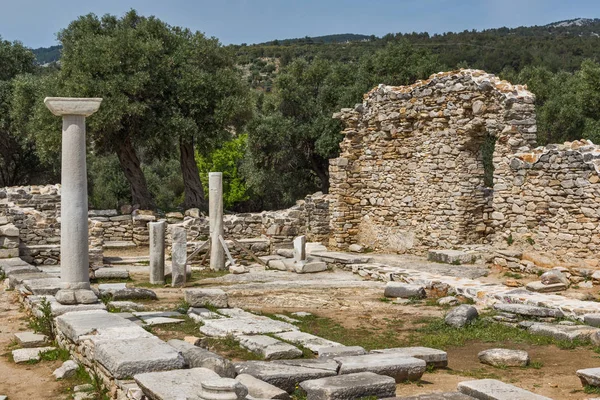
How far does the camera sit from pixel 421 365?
7.98 m

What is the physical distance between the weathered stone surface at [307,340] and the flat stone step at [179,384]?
2276mm

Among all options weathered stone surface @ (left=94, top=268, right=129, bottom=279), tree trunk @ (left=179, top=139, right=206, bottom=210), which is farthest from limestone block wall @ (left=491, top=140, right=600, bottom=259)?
tree trunk @ (left=179, top=139, right=206, bottom=210)

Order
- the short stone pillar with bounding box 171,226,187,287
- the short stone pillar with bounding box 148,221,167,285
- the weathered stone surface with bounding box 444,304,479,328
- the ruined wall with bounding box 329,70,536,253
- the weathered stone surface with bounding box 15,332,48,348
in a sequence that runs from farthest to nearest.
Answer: the ruined wall with bounding box 329,70,536,253 < the short stone pillar with bounding box 148,221,167,285 < the short stone pillar with bounding box 171,226,187,287 < the weathered stone surface with bounding box 444,304,479,328 < the weathered stone surface with bounding box 15,332,48,348

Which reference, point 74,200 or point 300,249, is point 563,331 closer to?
point 74,200

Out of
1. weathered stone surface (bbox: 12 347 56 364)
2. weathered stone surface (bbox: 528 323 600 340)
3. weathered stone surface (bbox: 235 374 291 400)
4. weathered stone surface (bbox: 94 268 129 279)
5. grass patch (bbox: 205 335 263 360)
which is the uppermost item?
weathered stone surface (bbox: 235 374 291 400)

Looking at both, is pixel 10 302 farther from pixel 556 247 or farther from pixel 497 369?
pixel 556 247

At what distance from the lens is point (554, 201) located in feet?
53.4

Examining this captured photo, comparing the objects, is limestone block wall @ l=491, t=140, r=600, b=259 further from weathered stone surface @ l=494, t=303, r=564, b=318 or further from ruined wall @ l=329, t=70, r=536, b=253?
weathered stone surface @ l=494, t=303, r=564, b=318

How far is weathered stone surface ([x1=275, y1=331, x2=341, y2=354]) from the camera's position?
9117 millimetres

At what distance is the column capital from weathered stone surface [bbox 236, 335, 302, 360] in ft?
14.5

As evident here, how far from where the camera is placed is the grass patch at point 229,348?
8888 mm

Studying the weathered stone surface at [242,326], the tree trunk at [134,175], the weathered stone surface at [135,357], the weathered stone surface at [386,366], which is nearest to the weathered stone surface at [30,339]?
the weathered stone surface at [242,326]

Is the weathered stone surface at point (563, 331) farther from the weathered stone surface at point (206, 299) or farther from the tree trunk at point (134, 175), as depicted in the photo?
the tree trunk at point (134, 175)

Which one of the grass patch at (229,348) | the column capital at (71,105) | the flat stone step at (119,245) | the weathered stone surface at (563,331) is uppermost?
the column capital at (71,105)
